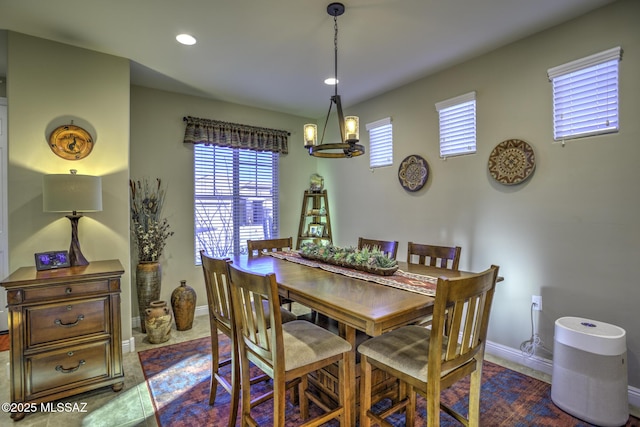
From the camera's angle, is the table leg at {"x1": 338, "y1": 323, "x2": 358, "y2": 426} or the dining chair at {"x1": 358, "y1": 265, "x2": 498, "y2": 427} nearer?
the dining chair at {"x1": 358, "y1": 265, "x2": 498, "y2": 427}

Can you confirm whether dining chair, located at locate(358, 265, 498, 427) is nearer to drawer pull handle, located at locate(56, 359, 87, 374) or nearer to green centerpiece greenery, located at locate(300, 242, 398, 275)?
green centerpiece greenery, located at locate(300, 242, 398, 275)

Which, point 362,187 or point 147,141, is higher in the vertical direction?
point 147,141

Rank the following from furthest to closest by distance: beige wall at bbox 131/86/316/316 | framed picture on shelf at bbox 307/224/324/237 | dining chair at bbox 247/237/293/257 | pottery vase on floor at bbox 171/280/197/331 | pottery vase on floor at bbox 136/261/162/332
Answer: framed picture on shelf at bbox 307/224/324/237 < beige wall at bbox 131/86/316/316 < pottery vase on floor at bbox 171/280/197/331 < pottery vase on floor at bbox 136/261/162/332 < dining chair at bbox 247/237/293/257

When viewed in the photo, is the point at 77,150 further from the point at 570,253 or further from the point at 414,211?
the point at 570,253

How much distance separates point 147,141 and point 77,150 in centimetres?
100

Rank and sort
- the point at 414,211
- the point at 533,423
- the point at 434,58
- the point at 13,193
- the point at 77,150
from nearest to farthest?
the point at 533,423 < the point at 13,193 < the point at 77,150 < the point at 434,58 < the point at 414,211

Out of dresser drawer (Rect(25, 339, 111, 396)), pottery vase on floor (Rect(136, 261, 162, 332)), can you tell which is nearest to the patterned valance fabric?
pottery vase on floor (Rect(136, 261, 162, 332))

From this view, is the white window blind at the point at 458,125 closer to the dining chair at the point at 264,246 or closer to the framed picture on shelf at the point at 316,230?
the dining chair at the point at 264,246

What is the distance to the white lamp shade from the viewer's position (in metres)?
2.40

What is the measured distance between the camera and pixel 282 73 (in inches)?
133

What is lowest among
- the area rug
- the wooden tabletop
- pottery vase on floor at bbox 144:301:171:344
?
the area rug

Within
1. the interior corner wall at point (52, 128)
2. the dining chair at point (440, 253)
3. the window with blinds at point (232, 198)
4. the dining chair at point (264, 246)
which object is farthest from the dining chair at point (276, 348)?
the window with blinds at point (232, 198)

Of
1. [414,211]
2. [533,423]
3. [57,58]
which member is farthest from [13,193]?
[533,423]

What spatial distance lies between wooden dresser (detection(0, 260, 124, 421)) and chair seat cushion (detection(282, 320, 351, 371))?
4.84ft
